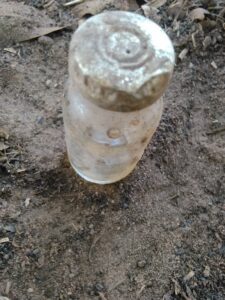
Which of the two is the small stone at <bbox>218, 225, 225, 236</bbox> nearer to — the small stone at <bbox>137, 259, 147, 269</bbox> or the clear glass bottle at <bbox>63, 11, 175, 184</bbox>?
the small stone at <bbox>137, 259, 147, 269</bbox>

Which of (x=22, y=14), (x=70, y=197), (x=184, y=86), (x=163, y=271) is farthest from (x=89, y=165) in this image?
(x=22, y=14)

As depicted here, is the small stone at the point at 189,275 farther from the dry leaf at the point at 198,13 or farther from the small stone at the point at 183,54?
the dry leaf at the point at 198,13

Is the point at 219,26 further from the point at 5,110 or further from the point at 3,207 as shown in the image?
the point at 3,207

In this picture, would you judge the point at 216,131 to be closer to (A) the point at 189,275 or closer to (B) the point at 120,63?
(A) the point at 189,275

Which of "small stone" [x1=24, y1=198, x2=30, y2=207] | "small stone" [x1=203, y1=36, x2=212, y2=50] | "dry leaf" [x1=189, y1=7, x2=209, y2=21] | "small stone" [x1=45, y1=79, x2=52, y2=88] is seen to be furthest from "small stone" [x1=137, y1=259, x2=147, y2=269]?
"dry leaf" [x1=189, y1=7, x2=209, y2=21]

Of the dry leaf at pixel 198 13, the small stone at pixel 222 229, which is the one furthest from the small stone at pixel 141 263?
the dry leaf at pixel 198 13

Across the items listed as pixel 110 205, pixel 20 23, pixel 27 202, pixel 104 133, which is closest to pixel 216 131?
pixel 110 205
